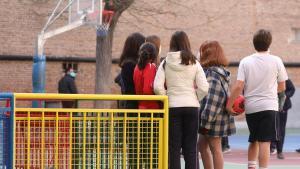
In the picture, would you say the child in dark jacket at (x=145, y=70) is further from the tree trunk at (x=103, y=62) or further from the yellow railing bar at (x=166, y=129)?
the tree trunk at (x=103, y=62)

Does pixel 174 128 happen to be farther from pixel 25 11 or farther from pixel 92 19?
pixel 25 11

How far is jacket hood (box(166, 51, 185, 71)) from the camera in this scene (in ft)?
33.7

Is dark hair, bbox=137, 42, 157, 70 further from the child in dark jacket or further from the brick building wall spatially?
the brick building wall

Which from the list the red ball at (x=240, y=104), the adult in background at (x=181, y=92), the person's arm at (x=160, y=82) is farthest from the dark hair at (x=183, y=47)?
the red ball at (x=240, y=104)

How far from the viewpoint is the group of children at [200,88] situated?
1019 cm

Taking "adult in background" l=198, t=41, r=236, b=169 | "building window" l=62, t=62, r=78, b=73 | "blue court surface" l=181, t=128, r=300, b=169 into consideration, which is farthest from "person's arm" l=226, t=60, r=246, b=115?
"building window" l=62, t=62, r=78, b=73

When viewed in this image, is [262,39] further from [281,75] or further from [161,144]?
[161,144]

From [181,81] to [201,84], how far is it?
24 cm

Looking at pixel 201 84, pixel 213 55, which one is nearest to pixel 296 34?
pixel 213 55

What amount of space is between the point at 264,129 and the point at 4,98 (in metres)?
3.68

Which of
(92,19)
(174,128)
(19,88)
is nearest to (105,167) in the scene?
(174,128)

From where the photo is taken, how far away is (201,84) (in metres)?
10.2

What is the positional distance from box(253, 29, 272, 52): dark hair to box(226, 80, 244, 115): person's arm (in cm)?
53

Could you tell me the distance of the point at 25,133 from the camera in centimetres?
849
